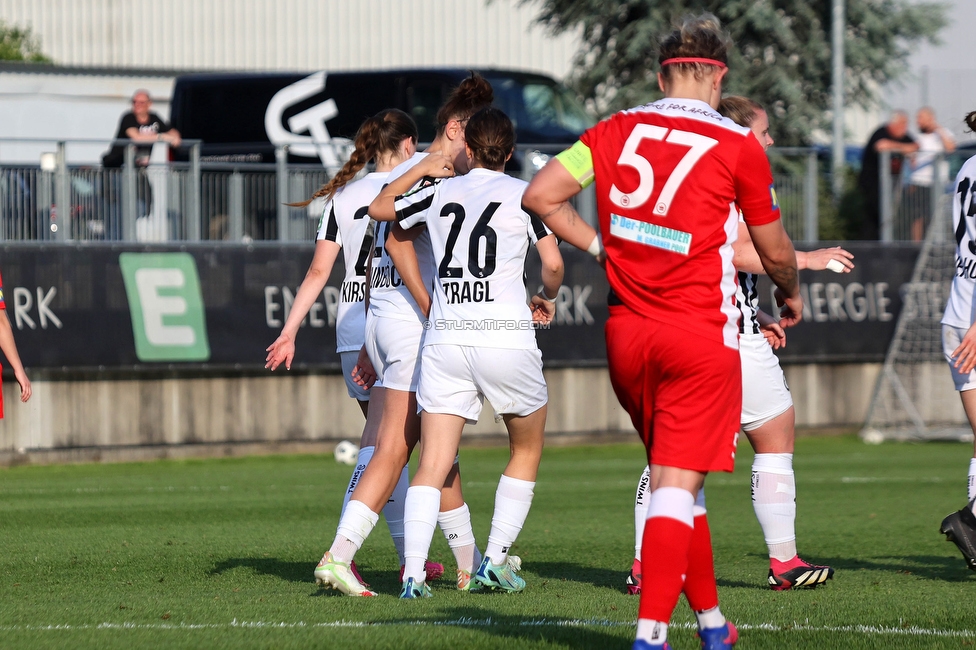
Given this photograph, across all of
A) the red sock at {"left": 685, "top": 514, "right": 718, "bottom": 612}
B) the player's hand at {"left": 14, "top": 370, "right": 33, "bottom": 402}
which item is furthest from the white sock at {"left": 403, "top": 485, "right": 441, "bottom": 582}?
the player's hand at {"left": 14, "top": 370, "right": 33, "bottom": 402}

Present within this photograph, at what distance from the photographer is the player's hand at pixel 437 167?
20.6 feet

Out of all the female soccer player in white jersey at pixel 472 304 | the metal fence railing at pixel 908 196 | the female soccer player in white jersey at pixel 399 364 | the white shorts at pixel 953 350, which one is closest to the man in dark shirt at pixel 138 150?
the metal fence railing at pixel 908 196

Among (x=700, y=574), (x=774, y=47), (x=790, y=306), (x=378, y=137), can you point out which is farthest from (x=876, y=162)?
(x=700, y=574)

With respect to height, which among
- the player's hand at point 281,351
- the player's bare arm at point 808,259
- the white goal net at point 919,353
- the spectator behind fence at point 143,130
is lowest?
the white goal net at point 919,353

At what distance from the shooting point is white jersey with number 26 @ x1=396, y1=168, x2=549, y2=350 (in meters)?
6.05

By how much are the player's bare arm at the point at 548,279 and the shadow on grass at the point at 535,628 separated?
128 centimetres

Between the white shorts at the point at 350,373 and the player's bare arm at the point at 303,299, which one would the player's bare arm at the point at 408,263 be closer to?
the player's bare arm at the point at 303,299

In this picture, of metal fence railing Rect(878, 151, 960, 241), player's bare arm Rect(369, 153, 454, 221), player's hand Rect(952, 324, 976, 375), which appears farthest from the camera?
metal fence railing Rect(878, 151, 960, 241)

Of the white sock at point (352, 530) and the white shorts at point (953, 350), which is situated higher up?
the white shorts at point (953, 350)

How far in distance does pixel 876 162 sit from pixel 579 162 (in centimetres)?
1580

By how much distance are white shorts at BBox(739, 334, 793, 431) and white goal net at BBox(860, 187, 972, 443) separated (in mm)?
12528

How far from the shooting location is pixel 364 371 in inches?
267

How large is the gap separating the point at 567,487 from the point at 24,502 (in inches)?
183

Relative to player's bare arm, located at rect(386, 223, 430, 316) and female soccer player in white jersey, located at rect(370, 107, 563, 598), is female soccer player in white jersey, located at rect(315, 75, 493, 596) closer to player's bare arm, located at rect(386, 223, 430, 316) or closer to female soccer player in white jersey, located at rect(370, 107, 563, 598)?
player's bare arm, located at rect(386, 223, 430, 316)
